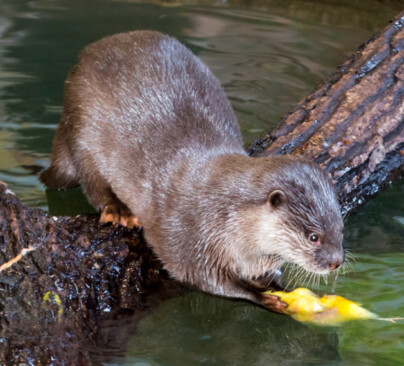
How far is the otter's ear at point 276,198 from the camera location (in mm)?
2707

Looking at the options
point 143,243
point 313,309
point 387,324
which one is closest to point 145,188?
point 143,243

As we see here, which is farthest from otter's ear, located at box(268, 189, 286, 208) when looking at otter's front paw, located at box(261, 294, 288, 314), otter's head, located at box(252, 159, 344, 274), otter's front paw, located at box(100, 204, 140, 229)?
otter's front paw, located at box(100, 204, 140, 229)

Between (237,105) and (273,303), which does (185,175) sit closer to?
(273,303)

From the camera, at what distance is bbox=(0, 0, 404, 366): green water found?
2.89m

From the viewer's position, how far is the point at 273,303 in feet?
9.77

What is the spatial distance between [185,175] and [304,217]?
590mm

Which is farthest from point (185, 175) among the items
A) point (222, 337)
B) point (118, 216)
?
point (222, 337)

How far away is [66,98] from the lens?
3.56 metres

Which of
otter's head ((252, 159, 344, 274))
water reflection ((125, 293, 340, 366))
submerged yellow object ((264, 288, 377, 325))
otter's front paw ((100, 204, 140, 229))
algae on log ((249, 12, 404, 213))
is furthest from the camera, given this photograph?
algae on log ((249, 12, 404, 213))

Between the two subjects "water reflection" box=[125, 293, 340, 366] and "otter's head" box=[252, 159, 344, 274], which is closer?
"otter's head" box=[252, 159, 344, 274]

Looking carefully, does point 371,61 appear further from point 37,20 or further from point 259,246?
point 37,20

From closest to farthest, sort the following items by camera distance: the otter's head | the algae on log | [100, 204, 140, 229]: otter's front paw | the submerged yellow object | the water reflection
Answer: the otter's head, the water reflection, the submerged yellow object, [100, 204, 140, 229]: otter's front paw, the algae on log

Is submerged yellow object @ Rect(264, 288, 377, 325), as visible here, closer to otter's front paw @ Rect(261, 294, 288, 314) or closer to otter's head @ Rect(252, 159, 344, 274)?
otter's front paw @ Rect(261, 294, 288, 314)

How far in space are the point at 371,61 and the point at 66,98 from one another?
1433 millimetres
